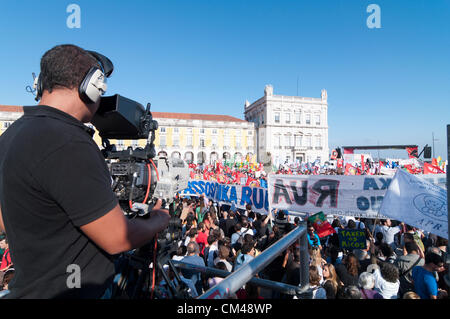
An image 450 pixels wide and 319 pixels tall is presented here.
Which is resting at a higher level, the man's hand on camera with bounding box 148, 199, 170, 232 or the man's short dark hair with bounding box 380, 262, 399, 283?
the man's hand on camera with bounding box 148, 199, 170, 232

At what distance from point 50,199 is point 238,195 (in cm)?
788

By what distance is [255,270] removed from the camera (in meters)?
1.03

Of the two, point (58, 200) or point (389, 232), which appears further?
point (389, 232)

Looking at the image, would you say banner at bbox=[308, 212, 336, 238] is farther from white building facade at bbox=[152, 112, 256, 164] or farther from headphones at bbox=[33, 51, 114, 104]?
white building facade at bbox=[152, 112, 256, 164]

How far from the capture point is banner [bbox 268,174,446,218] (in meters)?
6.05

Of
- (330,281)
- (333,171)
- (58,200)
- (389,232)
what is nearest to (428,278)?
(330,281)

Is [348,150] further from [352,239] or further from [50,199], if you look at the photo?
[50,199]

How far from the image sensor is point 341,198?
6301mm

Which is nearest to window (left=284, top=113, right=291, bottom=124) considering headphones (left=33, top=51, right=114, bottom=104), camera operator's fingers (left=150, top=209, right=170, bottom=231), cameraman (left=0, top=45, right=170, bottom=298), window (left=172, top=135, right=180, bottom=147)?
window (left=172, top=135, right=180, bottom=147)

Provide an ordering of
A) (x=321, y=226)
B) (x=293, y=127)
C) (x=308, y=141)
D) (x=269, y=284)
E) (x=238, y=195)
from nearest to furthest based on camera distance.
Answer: (x=269, y=284)
(x=321, y=226)
(x=238, y=195)
(x=293, y=127)
(x=308, y=141)

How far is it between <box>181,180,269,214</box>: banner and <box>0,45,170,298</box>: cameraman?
682 cm

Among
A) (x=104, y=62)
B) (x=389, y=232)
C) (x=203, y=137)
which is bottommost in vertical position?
(x=389, y=232)
